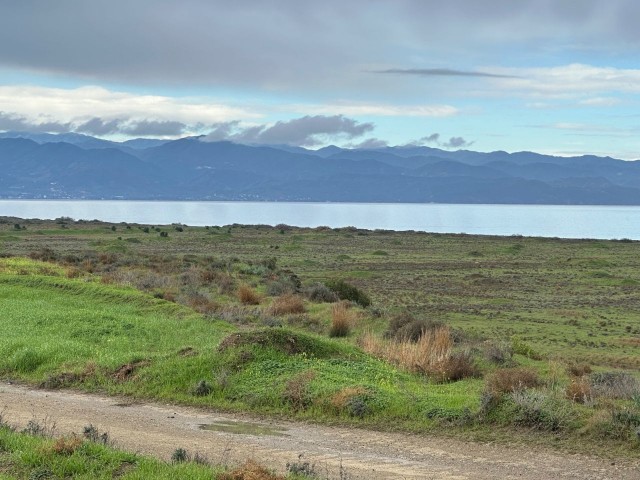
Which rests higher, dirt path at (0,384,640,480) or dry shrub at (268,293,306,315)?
dry shrub at (268,293,306,315)

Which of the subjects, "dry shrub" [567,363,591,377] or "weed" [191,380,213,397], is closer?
"weed" [191,380,213,397]

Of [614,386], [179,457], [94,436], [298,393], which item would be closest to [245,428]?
[298,393]

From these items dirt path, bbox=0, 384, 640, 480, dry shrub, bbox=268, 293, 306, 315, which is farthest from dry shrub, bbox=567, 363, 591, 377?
dry shrub, bbox=268, 293, 306, 315

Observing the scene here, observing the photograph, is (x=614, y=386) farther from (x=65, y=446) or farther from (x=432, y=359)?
(x=65, y=446)

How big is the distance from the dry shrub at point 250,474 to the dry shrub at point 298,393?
15.3 feet

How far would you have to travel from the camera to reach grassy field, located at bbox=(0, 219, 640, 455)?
1257cm

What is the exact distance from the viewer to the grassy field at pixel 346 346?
12.6m

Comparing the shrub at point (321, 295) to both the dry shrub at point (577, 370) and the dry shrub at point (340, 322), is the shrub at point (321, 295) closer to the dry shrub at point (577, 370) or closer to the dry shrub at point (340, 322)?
the dry shrub at point (340, 322)

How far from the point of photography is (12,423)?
11938 millimetres

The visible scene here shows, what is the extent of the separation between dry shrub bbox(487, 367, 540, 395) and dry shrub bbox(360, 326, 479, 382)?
7.60 ft

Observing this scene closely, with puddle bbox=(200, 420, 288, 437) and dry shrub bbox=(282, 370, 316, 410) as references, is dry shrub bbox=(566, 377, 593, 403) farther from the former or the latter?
puddle bbox=(200, 420, 288, 437)

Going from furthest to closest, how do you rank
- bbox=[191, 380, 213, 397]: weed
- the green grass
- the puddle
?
1. bbox=[191, 380, 213, 397]: weed
2. the puddle
3. the green grass

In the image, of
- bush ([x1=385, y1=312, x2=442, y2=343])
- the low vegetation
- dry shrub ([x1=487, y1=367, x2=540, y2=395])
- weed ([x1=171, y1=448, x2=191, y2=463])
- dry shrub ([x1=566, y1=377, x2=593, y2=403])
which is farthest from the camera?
bush ([x1=385, y1=312, x2=442, y2=343])

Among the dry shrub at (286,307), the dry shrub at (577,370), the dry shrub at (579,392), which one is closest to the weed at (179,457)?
the dry shrub at (579,392)
